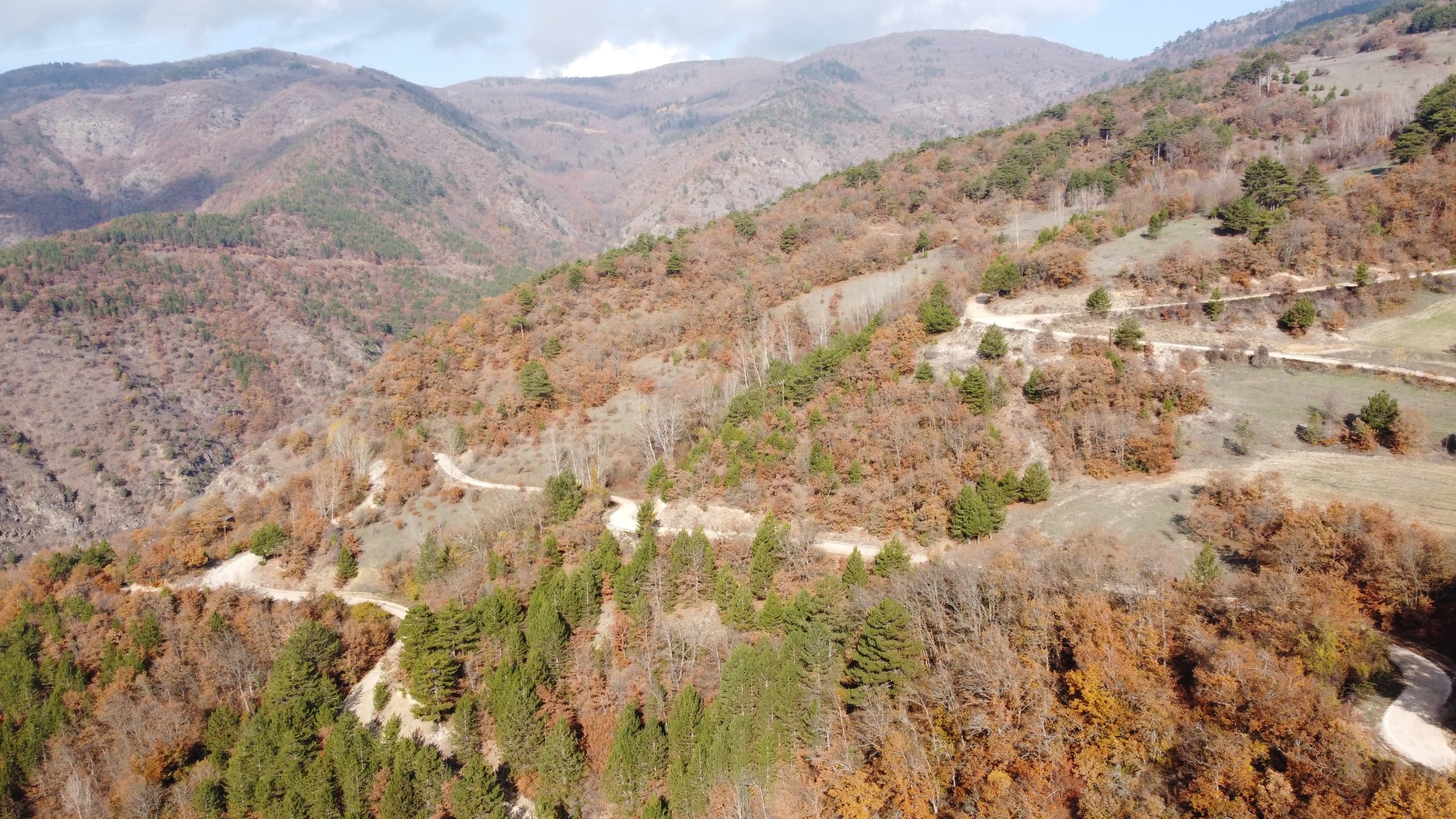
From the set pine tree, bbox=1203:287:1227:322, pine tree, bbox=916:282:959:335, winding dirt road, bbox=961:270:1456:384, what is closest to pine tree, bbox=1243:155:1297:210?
winding dirt road, bbox=961:270:1456:384

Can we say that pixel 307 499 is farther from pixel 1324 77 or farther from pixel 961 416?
pixel 1324 77

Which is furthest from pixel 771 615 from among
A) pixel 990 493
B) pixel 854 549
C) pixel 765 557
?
pixel 990 493

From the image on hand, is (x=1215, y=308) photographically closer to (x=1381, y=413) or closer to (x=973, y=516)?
(x=1381, y=413)

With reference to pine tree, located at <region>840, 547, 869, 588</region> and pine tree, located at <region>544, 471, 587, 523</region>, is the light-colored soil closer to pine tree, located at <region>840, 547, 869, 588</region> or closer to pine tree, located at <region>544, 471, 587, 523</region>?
pine tree, located at <region>840, 547, 869, 588</region>

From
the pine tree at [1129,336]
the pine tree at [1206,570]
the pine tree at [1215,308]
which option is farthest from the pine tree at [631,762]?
the pine tree at [1215,308]

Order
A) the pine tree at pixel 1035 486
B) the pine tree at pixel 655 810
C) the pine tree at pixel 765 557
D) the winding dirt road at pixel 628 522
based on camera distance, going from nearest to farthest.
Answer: the pine tree at pixel 655 810 < the pine tree at pixel 1035 486 < the pine tree at pixel 765 557 < the winding dirt road at pixel 628 522

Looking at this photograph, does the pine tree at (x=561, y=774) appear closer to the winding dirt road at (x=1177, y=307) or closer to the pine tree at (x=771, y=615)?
the pine tree at (x=771, y=615)

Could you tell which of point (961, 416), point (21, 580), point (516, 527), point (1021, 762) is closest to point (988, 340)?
point (961, 416)
